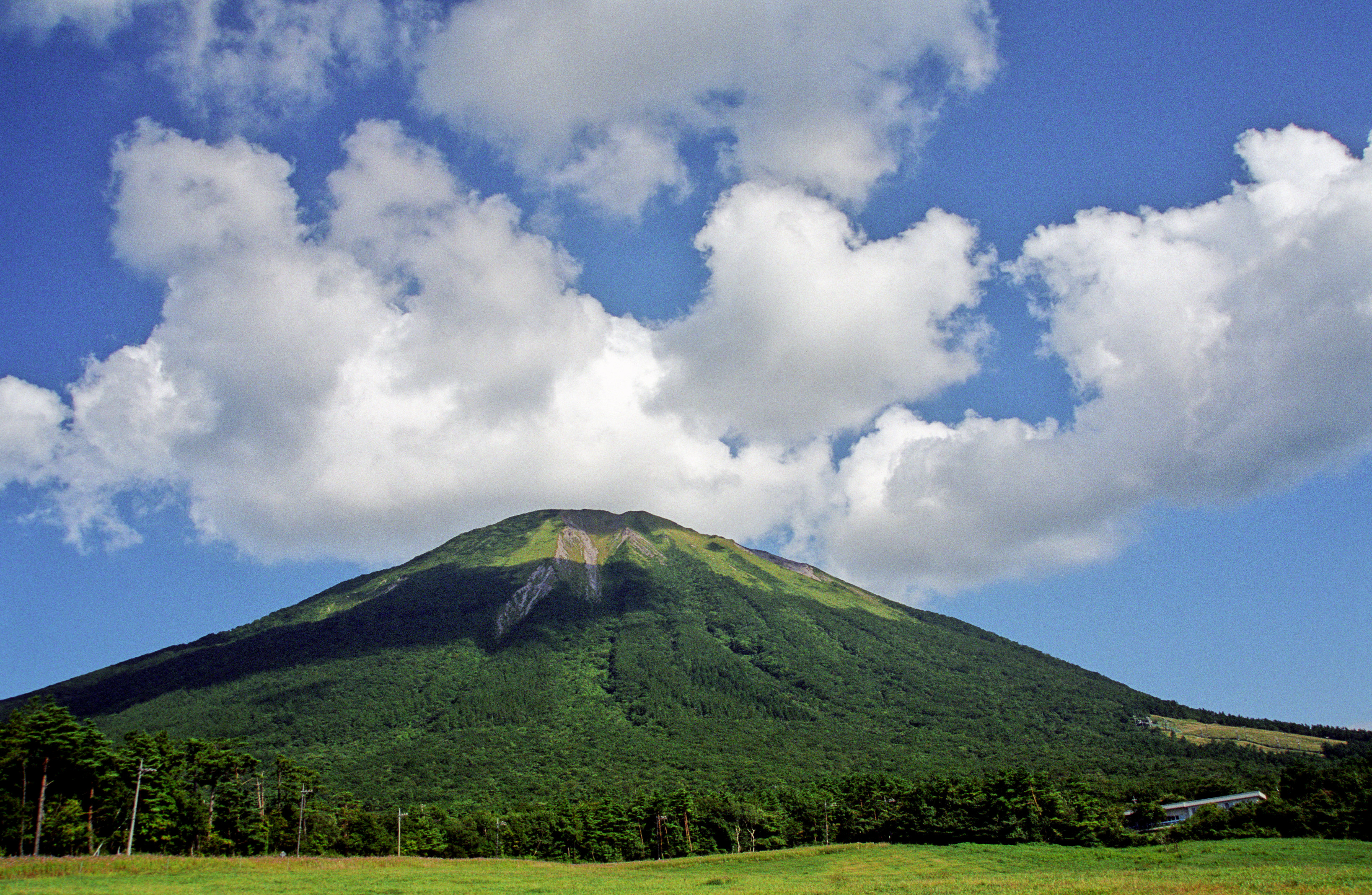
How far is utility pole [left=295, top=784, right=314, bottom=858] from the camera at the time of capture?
66.1 metres

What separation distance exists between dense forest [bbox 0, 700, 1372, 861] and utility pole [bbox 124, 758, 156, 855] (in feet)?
1.41

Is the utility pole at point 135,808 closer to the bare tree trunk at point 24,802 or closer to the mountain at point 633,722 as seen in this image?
the bare tree trunk at point 24,802

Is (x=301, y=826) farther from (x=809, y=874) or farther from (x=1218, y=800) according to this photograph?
(x=1218, y=800)

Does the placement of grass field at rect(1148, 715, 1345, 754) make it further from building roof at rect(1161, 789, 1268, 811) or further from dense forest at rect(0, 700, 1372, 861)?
building roof at rect(1161, 789, 1268, 811)

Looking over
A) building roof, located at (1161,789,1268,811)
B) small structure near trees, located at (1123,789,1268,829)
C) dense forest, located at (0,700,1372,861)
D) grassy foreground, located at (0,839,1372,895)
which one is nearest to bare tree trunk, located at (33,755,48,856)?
dense forest, located at (0,700,1372,861)

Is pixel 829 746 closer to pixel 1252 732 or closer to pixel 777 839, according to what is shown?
pixel 777 839

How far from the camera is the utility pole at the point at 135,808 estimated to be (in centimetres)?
4694

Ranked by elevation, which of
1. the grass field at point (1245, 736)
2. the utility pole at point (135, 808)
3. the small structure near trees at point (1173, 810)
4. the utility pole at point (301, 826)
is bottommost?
the grass field at point (1245, 736)

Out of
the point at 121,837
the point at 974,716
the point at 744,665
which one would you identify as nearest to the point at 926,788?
the point at 121,837

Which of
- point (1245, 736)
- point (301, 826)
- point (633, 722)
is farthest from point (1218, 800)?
point (633, 722)

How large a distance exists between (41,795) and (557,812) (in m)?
55.5

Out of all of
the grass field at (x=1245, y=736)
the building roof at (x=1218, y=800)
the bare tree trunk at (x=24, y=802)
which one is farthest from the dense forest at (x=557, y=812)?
the grass field at (x=1245, y=736)

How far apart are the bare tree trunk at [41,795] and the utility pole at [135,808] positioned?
14.7 ft

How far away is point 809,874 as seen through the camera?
47.2 metres
